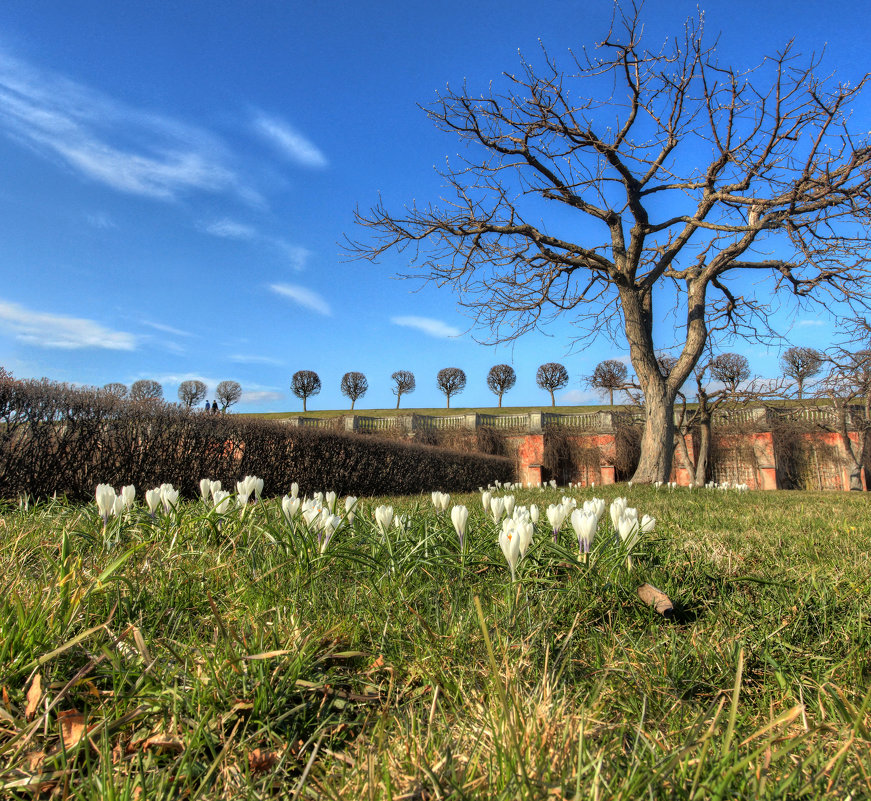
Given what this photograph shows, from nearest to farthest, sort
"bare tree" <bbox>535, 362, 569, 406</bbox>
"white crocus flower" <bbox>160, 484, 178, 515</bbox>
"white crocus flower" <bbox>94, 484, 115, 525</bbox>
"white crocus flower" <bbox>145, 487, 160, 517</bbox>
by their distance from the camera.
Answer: "white crocus flower" <bbox>94, 484, 115, 525</bbox>, "white crocus flower" <bbox>145, 487, 160, 517</bbox>, "white crocus flower" <bbox>160, 484, 178, 515</bbox>, "bare tree" <bbox>535, 362, 569, 406</bbox>

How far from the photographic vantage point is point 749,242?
1271 cm

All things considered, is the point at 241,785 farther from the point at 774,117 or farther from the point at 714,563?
the point at 774,117

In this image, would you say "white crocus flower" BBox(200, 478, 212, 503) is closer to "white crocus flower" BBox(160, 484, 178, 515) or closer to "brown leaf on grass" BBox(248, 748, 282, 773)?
"white crocus flower" BBox(160, 484, 178, 515)

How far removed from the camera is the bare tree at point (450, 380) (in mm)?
60281

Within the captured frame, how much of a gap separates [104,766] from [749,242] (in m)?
Result: 14.8

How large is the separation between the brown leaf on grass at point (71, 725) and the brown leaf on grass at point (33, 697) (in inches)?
2.8

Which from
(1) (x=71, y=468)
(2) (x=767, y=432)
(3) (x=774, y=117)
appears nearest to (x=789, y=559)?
(1) (x=71, y=468)

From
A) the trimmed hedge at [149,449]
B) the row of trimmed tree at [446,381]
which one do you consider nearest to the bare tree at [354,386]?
the row of trimmed tree at [446,381]

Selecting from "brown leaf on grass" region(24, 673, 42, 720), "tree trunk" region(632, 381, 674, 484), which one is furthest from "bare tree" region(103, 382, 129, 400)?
"tree trunk" region(632, 381, 674, 484)

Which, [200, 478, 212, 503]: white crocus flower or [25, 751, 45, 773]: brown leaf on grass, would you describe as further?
[200, 478, 212, 503]: white crocus flower

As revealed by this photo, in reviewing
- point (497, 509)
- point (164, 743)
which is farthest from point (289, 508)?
point (164, 743)

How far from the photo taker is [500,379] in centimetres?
→ 5962

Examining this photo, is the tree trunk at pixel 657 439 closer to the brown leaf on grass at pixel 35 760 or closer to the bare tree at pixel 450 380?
the brown leaf on grass at pixel 35 760

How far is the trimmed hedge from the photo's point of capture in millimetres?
6906
